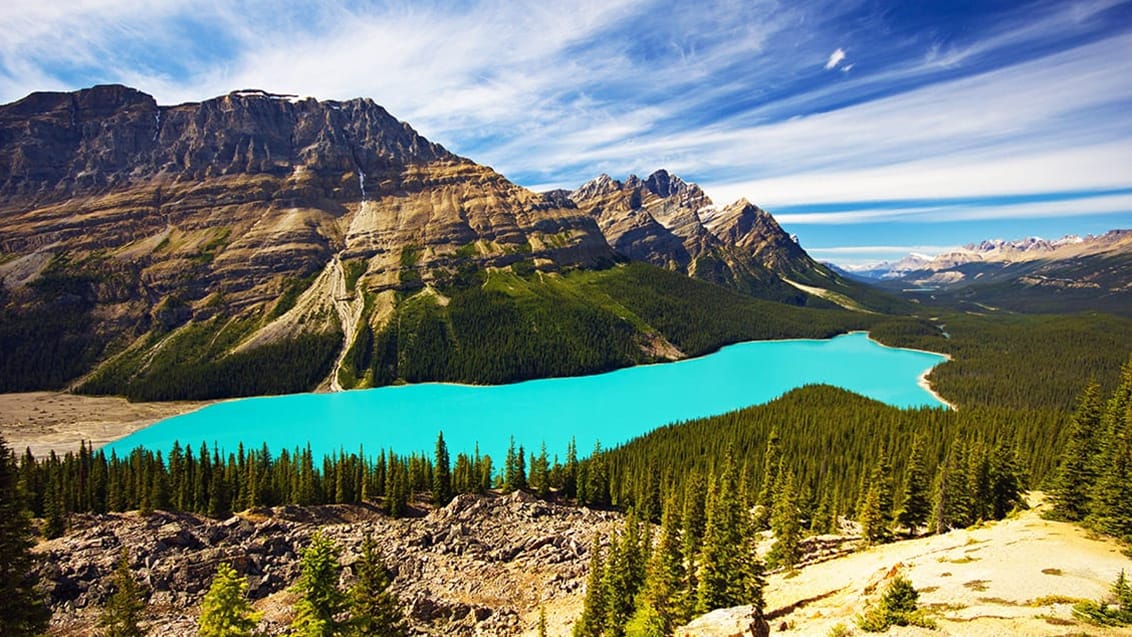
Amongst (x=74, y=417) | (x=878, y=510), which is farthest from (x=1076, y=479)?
(x=74, y=417)

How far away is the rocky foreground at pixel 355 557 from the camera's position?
44.2 m

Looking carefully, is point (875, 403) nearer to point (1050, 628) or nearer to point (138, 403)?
point (1050, 628)

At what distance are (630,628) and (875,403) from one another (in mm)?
103440

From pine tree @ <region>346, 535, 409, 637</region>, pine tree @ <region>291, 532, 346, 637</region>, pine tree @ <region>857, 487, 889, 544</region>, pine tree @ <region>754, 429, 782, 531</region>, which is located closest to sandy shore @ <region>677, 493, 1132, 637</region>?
pine tree @ <region>857, 487, 889, 544</region>

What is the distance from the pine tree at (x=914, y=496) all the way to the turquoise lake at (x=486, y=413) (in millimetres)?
64736

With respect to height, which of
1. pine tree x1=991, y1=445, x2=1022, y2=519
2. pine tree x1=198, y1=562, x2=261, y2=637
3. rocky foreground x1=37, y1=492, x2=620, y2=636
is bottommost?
rocky foreground x1=37, y1=492, x2=620, y2=636

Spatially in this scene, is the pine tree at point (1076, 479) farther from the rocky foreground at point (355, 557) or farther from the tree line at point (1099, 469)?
the rocky foreground at point (355, 557)

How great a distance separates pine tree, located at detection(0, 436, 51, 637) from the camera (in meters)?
19.7

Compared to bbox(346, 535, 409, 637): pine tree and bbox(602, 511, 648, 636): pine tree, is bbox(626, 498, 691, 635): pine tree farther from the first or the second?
bbox(346, 535, 409, 637): pine tree

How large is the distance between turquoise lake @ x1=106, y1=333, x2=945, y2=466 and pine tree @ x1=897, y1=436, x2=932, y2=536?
212 ft

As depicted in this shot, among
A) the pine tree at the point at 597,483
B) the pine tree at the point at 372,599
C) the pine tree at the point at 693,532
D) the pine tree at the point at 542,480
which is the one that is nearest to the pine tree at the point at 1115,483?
the pine tree at the point at 693,532

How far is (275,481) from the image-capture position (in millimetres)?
70125

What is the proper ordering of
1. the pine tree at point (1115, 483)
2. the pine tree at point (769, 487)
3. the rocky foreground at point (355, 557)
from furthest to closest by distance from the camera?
the pine tree at point (769, 487) → the rocky foreground at point (355, 557) → the pine tree at point (1115, 483)

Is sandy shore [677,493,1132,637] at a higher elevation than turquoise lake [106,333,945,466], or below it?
higher
